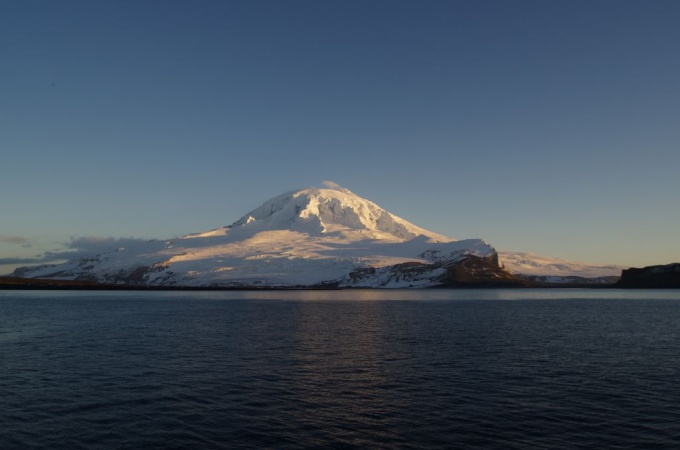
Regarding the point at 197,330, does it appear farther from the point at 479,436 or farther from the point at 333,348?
the point at 479,436

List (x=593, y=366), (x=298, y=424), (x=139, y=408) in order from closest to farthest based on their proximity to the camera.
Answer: (x=298, y=424) < (x=139, y=408) < (x=593, y=366)

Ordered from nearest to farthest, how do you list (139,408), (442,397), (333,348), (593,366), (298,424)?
(298,424)
(139,408)
(442,397)
(593,366)
(333,348)

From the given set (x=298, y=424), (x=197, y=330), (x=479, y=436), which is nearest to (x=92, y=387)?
(x=298, y=424)

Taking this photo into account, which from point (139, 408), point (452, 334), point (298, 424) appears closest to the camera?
point (298, 424)

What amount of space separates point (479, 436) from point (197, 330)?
61.9 meters

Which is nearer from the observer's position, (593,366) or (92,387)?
(92,387)

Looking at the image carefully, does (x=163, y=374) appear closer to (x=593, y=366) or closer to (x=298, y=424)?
(x=298, y=424)

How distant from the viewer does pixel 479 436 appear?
28859 millimetres

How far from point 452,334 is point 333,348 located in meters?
22.7

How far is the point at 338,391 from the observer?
40.0 metres

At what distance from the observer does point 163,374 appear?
150ft

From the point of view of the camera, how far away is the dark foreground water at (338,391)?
95.1 ft

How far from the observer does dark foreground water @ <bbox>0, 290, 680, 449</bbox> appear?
95.1 feet

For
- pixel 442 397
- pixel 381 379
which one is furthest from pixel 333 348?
pixel 442 397
